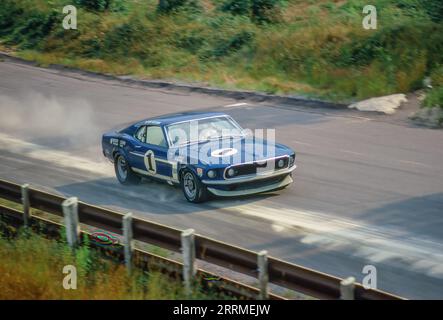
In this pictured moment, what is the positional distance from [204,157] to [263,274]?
544 cm

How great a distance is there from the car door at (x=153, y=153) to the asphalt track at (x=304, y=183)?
46cm

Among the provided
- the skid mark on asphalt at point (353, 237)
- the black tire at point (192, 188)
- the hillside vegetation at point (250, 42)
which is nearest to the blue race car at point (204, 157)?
the black tire at point (192, 188)

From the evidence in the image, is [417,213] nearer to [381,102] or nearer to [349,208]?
[349,208]

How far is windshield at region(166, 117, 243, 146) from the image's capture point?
47.7 ft

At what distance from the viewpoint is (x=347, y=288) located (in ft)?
25.0

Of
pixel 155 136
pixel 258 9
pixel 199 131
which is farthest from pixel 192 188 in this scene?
pixel 258 9

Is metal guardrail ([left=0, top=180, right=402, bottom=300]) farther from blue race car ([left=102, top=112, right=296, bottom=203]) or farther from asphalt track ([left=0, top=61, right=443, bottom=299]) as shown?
blue race car ([left=102, top=112, right=296, bottom=203])

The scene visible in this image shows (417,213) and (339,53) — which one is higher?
(339,53)

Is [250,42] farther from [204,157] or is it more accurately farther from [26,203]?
[26,203]

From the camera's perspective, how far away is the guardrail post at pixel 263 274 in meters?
8.48

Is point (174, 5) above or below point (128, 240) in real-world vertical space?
above

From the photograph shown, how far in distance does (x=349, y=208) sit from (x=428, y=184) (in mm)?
2153

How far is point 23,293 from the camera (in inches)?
352
